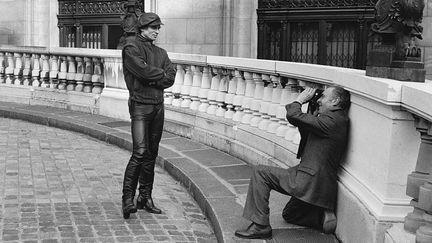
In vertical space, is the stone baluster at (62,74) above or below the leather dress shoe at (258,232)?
above

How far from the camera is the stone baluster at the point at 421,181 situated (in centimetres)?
384

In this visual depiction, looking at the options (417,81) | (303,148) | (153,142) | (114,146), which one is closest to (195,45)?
(114,146)

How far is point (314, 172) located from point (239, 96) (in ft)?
11.6

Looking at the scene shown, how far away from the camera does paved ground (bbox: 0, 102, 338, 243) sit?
19.7ft

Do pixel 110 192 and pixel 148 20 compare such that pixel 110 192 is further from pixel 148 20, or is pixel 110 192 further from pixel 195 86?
pixel 195 86

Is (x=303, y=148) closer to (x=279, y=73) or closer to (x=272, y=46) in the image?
(x=279, y=73)

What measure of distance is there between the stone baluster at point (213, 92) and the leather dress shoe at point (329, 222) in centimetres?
424

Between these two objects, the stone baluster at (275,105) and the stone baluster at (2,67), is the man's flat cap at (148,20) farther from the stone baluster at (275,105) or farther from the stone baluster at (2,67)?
the stone baluster at (2,67)

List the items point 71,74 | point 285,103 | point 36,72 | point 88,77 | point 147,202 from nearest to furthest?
1. point 147,202
2. point 285,103
3. point 88,77
4. point 71,74
5. point 36,72

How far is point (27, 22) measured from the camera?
19.7 m

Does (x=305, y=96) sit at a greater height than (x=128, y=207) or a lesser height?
greater

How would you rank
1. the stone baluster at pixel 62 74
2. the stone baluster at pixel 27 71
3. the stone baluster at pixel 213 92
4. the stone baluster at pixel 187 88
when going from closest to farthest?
1. the stone baluster at pixel 213 92
2. the stone baluster at pixel 187 88
3. the stone baluster at pixel 62 74
4. the stone baluster at pixel 27 71

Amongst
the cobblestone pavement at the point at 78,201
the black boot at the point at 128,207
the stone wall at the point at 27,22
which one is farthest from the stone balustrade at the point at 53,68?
the black boot at the point at 128,207

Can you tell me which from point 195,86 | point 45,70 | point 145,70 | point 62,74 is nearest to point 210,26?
point 62,74
